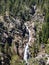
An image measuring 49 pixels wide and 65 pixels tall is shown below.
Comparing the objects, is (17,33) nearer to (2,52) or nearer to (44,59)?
(2,52)

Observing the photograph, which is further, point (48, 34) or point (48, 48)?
point (48, 34)

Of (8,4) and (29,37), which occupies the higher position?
(8,4)

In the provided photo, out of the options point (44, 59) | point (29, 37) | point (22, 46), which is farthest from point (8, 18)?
point (44, 59)

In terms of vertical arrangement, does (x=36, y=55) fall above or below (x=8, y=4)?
below

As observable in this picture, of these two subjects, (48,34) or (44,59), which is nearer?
(44,59)

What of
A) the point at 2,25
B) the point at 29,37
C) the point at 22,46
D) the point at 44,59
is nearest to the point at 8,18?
the point at 2,25

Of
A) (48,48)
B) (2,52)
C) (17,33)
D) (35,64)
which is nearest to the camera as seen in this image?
(35,64)

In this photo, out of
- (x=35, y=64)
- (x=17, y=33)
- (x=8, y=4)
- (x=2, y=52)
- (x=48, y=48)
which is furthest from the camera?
(x=8, y=4)

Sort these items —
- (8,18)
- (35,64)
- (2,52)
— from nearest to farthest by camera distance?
1. (35,64)
2. (2,52)
3. (8,18)

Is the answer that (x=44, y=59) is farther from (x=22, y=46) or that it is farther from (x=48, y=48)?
(x=22, y=46)
